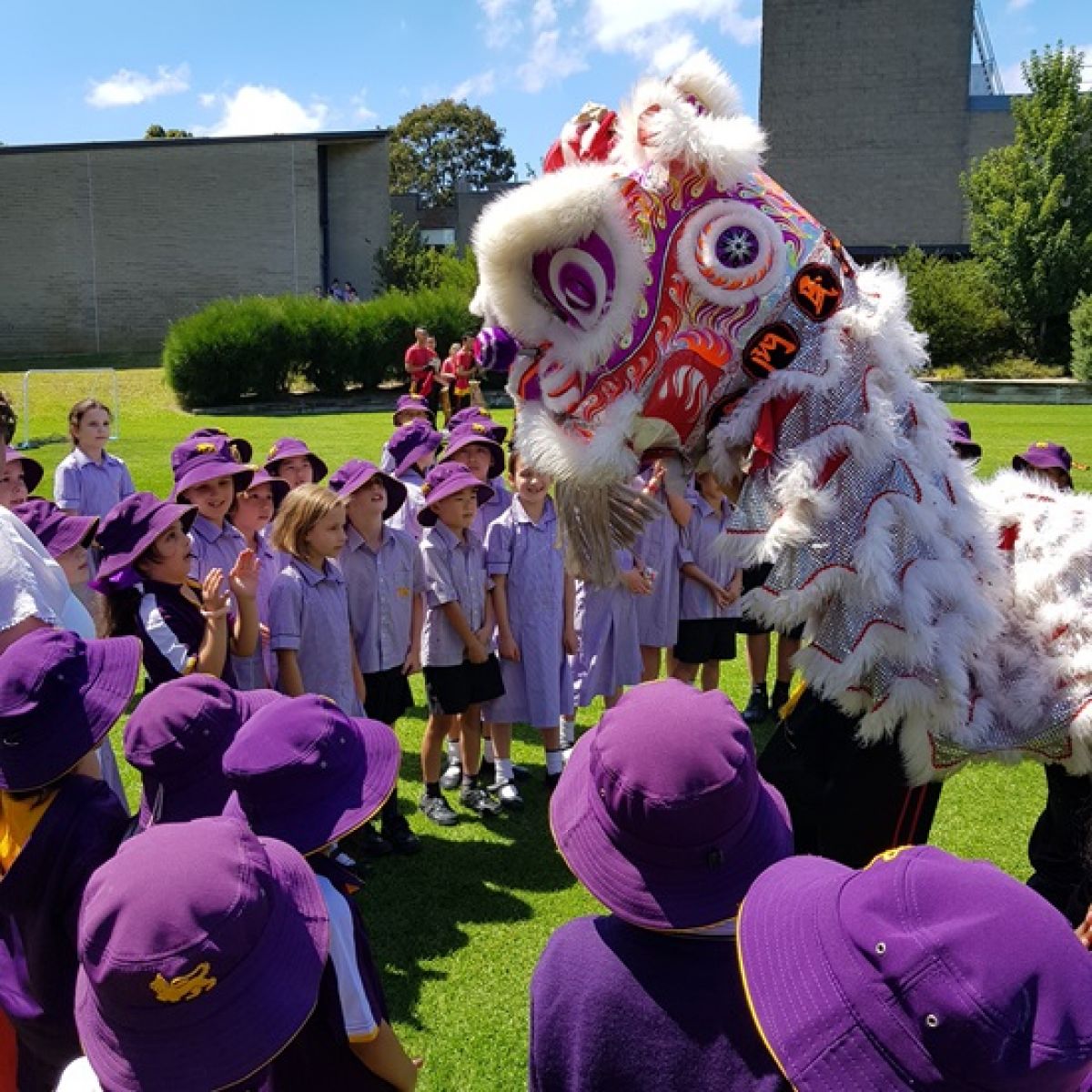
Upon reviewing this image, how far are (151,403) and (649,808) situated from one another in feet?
76.5

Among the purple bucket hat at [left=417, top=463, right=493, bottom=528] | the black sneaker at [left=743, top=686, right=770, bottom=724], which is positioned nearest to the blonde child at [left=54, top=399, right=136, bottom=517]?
the purple bucket hat at [left=417, top=463, right=493, bottom=528]

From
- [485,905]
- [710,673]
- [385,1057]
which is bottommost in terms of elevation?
[485,905]

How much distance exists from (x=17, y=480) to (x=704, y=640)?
3.74m

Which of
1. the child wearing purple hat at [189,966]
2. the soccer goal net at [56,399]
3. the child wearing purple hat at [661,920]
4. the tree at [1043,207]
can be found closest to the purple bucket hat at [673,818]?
the child wearing purple hat at [661,920]

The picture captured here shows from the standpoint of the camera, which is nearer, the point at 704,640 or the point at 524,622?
the point at 524,622

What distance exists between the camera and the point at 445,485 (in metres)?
4.66

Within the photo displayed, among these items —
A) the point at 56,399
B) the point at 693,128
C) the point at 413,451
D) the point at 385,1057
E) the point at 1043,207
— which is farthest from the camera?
the point at 1043,207

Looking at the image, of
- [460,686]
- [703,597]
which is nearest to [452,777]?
[460,686]

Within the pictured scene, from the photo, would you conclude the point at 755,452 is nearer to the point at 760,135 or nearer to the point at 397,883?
the point at 760,135

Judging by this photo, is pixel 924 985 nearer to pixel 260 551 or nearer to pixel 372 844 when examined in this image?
pixel 372 844

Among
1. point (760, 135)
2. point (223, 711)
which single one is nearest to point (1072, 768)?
point (760, 135)

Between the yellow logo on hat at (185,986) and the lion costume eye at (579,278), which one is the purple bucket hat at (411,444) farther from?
the yellow logo on hat at (185,986)

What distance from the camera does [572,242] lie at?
2229 millimetres

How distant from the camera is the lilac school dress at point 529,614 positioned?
195 inches
